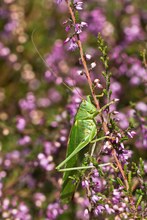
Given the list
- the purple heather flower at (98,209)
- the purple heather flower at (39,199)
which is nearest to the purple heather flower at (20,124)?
the purple heather flower at (39,199)

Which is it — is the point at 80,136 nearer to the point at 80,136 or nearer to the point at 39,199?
the point at 80,136

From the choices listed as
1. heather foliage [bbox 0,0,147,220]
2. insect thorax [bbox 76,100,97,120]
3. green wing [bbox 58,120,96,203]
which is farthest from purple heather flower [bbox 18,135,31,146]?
insect thorax [bbox 76,100,97,120]

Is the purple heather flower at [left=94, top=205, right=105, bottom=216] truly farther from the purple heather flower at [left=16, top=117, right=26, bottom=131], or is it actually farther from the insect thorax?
the purple heather flower at [left=16, top=117, right=26, bottom=131]

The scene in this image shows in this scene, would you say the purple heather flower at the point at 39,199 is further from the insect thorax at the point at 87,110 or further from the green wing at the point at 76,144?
the insect thorax at the point at 87,110

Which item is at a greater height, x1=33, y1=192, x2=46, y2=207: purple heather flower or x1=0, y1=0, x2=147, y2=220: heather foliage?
x1=0, y1=0, x2=147, y2=220: heather foliage

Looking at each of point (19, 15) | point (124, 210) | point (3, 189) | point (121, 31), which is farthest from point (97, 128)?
point (19, 15)

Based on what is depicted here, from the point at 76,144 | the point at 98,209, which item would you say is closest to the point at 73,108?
the point at 76,144

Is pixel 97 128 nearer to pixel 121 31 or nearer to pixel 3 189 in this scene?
pixel 3 189
